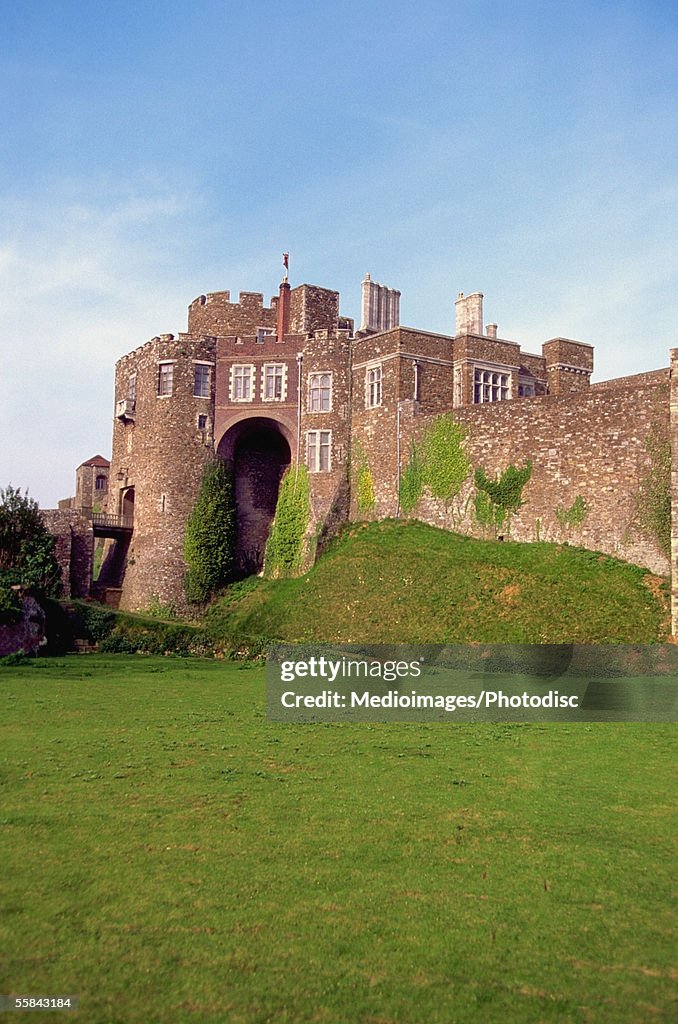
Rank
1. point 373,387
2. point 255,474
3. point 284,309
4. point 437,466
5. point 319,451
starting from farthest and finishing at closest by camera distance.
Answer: point 284,309, point 255,474, point 319,451, point 373,387, point 437,466

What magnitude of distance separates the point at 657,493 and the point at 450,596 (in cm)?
785

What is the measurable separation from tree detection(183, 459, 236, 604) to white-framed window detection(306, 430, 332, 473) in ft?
14.8

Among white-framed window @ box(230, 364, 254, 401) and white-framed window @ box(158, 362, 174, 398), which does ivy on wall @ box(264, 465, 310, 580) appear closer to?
white-framed window @ box(230, 364, 254, 401)

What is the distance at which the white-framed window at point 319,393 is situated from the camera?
41375 mm

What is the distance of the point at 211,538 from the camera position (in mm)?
42156

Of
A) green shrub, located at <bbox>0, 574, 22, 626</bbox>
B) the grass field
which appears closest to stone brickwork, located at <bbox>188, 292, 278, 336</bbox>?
green shrub, located at <bbox>0, 574, 22, 626</bbox>

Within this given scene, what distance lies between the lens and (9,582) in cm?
3200

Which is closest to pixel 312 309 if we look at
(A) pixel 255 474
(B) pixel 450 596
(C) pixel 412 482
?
(A) pixel 255 474

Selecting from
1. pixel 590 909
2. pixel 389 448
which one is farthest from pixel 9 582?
pixel 590 909

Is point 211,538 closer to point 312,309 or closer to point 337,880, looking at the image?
point 312,309

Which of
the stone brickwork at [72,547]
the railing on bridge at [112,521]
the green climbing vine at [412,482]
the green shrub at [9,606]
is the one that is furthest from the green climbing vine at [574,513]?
the stone brickwork at [72,547]

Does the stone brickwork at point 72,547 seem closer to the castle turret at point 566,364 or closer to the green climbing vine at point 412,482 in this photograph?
the green climbing vine at point 412,482

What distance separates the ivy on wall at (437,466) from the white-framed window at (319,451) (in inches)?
169

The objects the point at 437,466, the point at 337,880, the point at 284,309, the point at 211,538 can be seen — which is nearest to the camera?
the point at 337,880
